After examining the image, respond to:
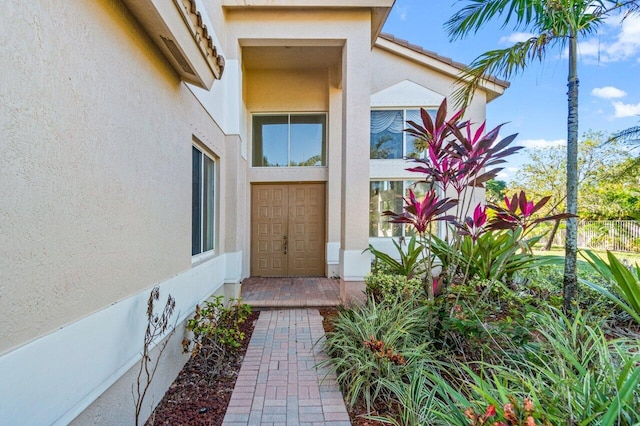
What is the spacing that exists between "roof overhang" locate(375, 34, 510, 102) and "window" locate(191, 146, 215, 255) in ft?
22.2

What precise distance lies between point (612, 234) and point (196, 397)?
77.6ft

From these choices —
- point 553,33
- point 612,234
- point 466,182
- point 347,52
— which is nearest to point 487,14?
point 553,33

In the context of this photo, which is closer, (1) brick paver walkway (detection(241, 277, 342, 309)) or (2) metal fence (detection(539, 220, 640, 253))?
(1) brick paver walkway (detection(241, 277, 342, 309))

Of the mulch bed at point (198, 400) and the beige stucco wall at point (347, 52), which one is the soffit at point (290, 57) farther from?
the mulch bed at point (198, 400)

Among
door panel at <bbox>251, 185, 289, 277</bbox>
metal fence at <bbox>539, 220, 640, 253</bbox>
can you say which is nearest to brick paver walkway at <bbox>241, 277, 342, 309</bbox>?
door panel at <bbox>251, 185, 289, 277</bbox>

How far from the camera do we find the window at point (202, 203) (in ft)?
15.4

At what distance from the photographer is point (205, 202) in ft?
17.5

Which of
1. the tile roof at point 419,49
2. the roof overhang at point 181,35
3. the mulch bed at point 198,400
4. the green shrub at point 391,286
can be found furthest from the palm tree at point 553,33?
the roof overhang at point 181,35

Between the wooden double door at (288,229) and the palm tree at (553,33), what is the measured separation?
17.2 feet

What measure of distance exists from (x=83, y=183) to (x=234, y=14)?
557 centimetres

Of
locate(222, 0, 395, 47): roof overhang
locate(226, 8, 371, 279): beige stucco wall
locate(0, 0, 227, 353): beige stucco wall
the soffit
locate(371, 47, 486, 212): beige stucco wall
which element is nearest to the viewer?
locate(0, 0, 227, 353): beige stucco wall

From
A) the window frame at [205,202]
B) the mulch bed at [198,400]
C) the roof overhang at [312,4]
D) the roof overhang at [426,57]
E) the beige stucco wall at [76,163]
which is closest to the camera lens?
the beige stucco wall at [76,163]

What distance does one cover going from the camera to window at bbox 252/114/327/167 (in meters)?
9.03

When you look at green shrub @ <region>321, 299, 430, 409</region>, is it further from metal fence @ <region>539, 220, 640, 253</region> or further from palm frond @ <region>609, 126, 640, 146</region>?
metal fence @ <region>539, 220, 640, 253</region>
